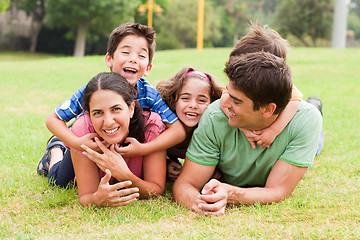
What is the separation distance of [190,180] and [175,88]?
3.04 ft

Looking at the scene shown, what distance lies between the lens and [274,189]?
3574 mm

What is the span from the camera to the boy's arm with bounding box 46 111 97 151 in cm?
344

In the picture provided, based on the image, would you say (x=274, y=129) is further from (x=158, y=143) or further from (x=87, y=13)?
(x=87, y=13)

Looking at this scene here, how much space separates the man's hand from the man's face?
507mm

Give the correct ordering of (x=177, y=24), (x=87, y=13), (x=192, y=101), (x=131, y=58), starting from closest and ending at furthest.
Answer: (x=131, y=58) < (x=192, y=101) < (x=87, y=13) < (x=177, y=24)

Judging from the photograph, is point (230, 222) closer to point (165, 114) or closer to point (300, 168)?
point (300, 168)

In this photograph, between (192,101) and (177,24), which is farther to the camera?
(177,24)

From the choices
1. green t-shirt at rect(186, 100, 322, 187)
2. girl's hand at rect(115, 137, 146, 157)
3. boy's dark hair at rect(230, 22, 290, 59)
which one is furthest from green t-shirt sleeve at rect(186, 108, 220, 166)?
boy's dark hair at rect(230, 22, 290, 59)

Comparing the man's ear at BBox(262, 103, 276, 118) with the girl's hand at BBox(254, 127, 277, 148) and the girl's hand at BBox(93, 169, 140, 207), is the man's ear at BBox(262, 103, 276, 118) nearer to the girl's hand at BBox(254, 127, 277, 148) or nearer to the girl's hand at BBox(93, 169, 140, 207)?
the girl's hand at BBox(254, 127, 277, 148)

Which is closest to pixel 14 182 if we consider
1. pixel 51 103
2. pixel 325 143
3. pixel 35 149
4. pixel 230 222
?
pixel 35 149

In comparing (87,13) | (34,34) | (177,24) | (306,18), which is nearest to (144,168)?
Result: (87,13)

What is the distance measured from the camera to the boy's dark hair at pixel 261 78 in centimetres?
328

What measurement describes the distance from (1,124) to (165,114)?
4114 millimetres

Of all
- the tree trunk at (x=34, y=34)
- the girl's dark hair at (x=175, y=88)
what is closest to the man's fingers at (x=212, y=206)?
the girl's dark hair at (x=175, y=88)
